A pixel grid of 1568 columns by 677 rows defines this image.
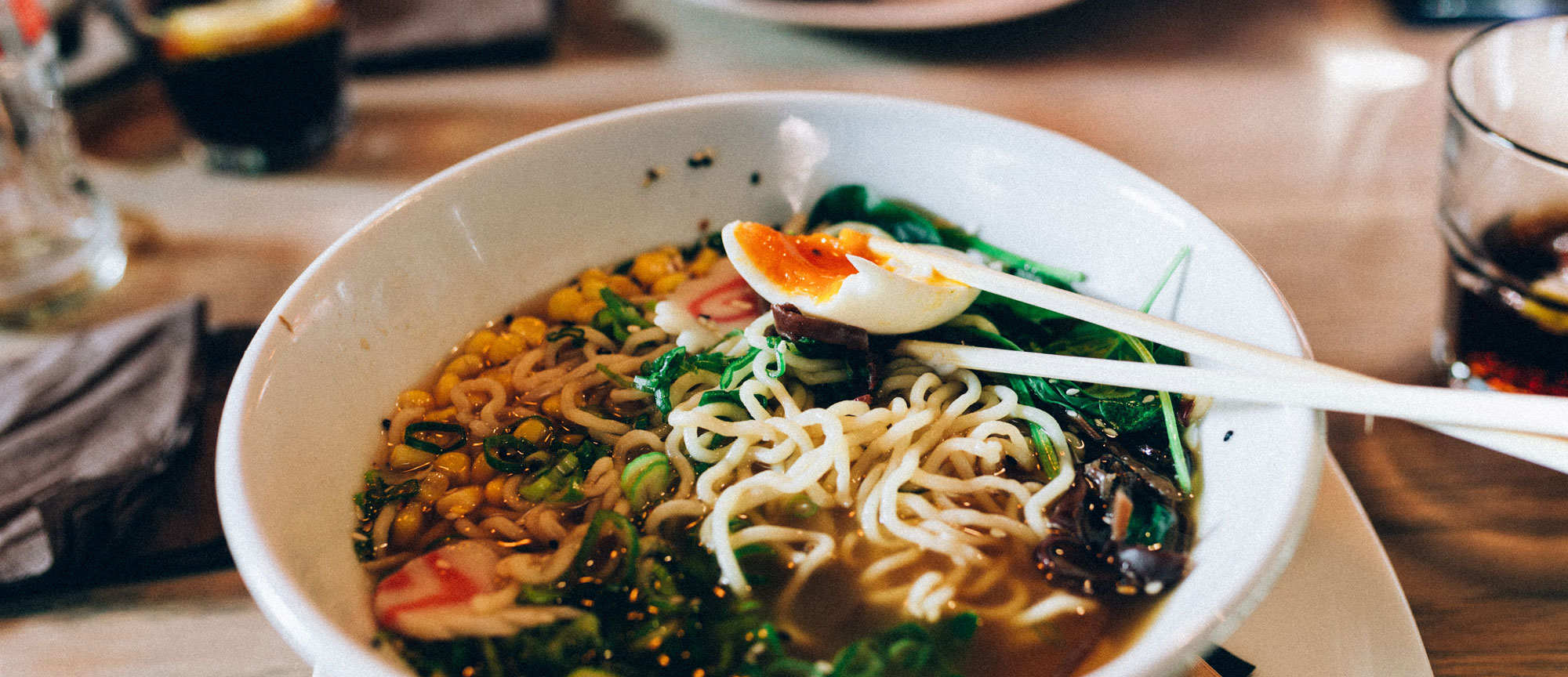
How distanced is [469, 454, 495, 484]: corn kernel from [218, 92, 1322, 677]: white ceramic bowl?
0.51 feet

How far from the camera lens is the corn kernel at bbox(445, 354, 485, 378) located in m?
1.53

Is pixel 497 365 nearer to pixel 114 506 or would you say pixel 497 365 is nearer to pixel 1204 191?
pixel 114 506

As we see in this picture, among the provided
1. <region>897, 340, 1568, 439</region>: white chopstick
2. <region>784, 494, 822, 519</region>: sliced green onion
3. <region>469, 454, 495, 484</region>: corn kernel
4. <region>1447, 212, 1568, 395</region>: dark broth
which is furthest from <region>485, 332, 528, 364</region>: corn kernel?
<region>1447, 212, 1568, 395</region>: dark broth

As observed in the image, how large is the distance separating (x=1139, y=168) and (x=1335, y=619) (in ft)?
5.11

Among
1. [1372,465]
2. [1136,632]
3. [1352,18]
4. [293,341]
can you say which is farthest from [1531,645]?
[1352,18]

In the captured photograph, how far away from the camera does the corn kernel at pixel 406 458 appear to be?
53.9 inches

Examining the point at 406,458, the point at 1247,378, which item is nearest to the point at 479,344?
the point at 406,458

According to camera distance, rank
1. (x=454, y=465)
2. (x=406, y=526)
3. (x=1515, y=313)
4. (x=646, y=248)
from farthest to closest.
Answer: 1. (x=646, y=248)
2. (x=1515, y=313)
3. (x=454, y=465)
4. (x=406, y=526)

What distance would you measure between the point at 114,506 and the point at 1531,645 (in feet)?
6.78

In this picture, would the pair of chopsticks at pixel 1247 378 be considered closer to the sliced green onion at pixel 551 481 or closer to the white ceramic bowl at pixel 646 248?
the white ceramic bowl at pixel 646 248

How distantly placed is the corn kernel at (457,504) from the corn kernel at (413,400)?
0.57 ft

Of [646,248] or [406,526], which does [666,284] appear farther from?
[406,526]

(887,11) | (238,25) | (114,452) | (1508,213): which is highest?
(238,25)

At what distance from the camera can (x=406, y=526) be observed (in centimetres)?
130
